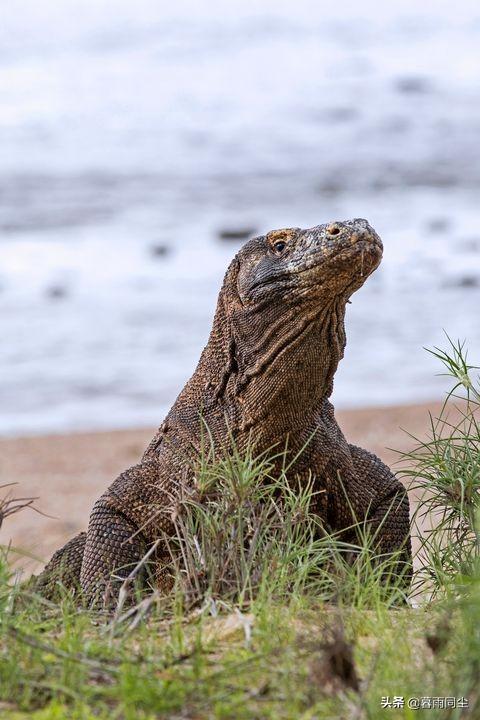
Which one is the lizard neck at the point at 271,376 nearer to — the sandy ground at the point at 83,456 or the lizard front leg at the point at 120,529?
the lizard front leg at the point at 120,529

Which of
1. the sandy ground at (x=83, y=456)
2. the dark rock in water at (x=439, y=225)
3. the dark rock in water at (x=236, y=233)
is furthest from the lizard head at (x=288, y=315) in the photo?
the dark rock in water at (x=439, y=225)

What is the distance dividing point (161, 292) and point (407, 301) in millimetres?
3165

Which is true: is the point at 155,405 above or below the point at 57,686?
above

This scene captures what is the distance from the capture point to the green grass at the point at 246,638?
10.9 feet

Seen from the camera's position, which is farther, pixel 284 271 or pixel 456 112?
pixel 456 112

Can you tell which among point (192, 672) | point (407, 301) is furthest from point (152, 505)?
point (407, 301)

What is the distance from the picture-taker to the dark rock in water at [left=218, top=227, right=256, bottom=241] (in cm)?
1986

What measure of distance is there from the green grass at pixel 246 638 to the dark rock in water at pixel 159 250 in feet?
46.4

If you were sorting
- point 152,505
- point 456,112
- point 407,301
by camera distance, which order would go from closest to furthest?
point 152,505 → point 407,301 → point 456,112

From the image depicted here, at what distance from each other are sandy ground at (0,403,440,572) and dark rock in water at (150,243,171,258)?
6245 millimetres

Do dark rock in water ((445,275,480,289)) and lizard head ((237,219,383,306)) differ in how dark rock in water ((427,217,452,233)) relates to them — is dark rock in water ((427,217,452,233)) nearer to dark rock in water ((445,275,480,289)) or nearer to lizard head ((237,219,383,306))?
dark rock in water ((445,275,480,289))

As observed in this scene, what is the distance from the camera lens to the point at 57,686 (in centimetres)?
344

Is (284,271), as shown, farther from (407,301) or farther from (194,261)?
(194,261)

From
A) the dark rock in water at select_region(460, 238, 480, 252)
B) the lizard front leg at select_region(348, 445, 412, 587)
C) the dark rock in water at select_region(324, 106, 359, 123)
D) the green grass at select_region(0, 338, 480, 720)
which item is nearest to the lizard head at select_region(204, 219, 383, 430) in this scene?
the lizard front leg at select_region(348, 445, 412, 587)
